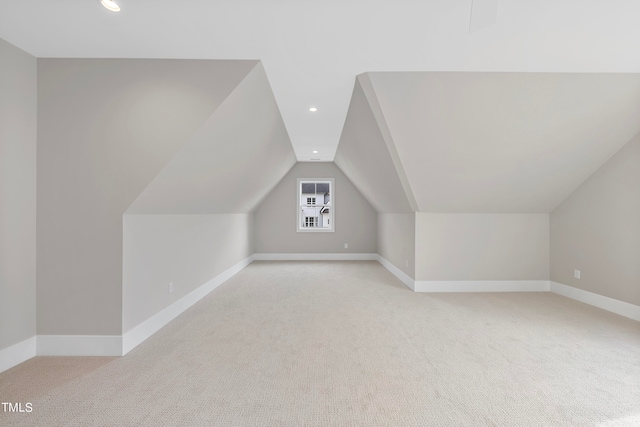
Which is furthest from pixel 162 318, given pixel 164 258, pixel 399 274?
pixel 399 274

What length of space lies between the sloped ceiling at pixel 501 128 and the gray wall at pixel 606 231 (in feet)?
0.55

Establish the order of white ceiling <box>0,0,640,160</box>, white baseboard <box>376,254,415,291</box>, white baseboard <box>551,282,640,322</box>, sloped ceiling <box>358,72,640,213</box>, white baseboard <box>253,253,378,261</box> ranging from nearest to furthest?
1. white ceiling <box>0,0,640,160</box>
2. sloped ceiling <box>358,72,640,213</box>
3. white baseboard <box>551,282,640,322</box>
4. white baseboard <box>376,254,415,291</box>
5. white baseboard <box>253,253,378,261</box>

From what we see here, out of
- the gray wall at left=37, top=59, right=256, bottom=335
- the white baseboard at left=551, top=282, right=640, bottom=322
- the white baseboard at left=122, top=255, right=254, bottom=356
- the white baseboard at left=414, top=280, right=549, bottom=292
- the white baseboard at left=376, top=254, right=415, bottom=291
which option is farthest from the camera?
the white baseboard at left=376, top=254, right=415, bottom=291

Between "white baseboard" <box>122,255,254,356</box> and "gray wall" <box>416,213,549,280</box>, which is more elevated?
"gray wall" <box>416,213,549,280</box>

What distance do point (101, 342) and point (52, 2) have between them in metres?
2.42

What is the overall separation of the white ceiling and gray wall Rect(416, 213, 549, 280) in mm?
2249

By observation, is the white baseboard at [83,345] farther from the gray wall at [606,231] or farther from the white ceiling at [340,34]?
the gray wall at [606,231]

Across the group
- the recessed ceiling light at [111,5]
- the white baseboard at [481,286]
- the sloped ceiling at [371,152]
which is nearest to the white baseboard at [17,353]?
the recessed ceiling light at [111,5]

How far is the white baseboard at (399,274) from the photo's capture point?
4.57 meters

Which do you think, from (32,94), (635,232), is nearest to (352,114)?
(32,94)

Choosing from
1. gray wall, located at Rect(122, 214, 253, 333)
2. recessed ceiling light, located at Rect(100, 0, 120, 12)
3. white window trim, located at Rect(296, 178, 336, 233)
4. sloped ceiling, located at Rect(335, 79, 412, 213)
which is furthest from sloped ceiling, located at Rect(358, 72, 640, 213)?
white window trim, located at Rect(296, 178, 336, 233)

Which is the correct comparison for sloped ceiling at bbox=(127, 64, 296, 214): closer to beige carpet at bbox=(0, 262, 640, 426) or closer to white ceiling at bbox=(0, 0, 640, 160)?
white ceiling at bbox=(0, 0, 640, 160)

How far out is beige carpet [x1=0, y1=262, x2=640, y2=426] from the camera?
1.69 metres

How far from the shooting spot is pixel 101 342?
8.07 ft
